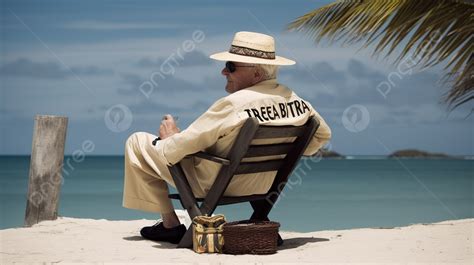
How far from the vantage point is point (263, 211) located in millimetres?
6020

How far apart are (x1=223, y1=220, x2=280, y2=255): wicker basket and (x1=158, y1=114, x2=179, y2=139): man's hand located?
0.71 metres

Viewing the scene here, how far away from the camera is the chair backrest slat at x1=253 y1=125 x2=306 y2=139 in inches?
213

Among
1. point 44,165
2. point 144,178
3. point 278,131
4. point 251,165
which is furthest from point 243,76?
point 44,165

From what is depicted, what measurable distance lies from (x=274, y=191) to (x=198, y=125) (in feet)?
2.73

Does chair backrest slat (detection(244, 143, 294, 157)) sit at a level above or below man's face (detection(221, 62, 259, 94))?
below

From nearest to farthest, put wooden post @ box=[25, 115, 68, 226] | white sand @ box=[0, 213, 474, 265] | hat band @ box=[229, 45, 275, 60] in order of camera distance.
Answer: white sand @ box=[0, 213, 474, 265], hat band @ box=[229, 45, 275, 60], wooden post @ box=[25, 115, 68, 226]

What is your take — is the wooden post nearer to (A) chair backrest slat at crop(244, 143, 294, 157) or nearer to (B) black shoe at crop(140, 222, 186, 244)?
(B) black shoe at crop(140, 222, 186, 244)

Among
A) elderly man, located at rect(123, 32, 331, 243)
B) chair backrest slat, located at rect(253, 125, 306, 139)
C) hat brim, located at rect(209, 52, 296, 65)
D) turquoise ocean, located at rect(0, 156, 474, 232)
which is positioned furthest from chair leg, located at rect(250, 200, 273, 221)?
turquoise ocean, located at rect(0, 156, 474, 232)

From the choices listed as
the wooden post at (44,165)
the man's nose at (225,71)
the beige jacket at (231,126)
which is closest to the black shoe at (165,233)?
the beige jacket at (231,126)

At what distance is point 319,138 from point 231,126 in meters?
0.90

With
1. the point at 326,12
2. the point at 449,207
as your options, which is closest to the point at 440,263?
the point at 326,12

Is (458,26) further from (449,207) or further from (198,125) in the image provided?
(449,207)

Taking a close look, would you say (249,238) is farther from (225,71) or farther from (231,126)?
(225,71)

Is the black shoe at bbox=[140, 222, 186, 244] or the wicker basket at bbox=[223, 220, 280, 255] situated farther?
the black shoe at bbox=[140, 222, 186, 244]
